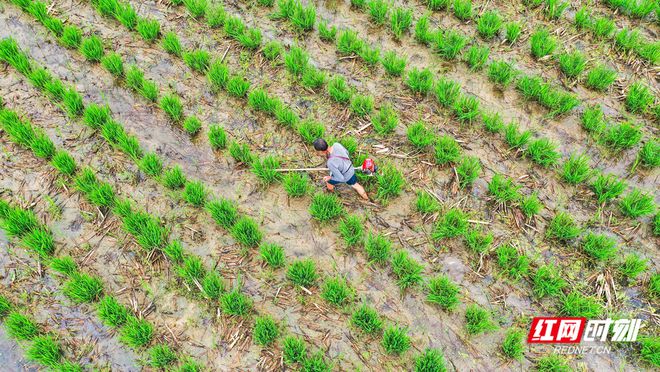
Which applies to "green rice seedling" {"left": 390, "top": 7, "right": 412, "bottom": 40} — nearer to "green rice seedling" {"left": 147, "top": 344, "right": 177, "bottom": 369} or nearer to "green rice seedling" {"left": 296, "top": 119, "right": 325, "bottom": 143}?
"green rice seedling" {"left": 296, "top": 119, "right": 325, "bottom": 143}

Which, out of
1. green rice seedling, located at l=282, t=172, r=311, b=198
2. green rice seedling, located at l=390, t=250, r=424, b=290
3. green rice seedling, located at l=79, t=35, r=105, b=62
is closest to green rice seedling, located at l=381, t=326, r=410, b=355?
A: green rice seedling, located at l=390, t=250, r=424, b=290

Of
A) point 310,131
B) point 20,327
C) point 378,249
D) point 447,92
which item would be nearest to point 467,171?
point 447,92

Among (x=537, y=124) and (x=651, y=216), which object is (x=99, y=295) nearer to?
(x=537, y=124)

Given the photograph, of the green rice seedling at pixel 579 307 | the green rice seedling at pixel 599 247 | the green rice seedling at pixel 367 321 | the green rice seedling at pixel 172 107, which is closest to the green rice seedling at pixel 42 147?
the green rice seedling at pixel 172 107

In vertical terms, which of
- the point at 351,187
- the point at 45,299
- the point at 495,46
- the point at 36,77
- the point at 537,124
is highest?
the point at 495,46

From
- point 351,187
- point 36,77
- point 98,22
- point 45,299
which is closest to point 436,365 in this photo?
point 351,187

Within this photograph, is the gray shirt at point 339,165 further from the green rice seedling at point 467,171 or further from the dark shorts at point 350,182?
the green rice seedling at point 467,171
